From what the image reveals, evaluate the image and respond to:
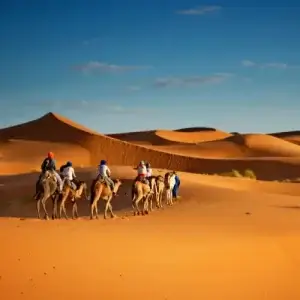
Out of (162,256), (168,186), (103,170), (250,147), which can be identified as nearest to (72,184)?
(103,170)

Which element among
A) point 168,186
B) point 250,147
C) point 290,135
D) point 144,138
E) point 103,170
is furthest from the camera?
point 290,135

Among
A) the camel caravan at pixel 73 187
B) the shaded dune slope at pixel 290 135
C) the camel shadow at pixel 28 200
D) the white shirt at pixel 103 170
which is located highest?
the shaded dune slope at pixel 290 135

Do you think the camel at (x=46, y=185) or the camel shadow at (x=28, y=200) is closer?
the camel at (x=46, y=185)

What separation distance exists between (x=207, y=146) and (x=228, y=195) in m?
69.0

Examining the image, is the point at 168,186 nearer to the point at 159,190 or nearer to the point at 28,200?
the point at 159,190

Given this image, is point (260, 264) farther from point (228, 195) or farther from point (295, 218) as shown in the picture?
point (228, 195)

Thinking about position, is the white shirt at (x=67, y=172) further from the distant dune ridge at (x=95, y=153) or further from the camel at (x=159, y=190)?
the distant dune ridge at (x=95, y=153)

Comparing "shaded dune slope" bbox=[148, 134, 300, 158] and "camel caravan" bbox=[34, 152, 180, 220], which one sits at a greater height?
"shaded dune slope" bbox=[148, 134, 300, 158]

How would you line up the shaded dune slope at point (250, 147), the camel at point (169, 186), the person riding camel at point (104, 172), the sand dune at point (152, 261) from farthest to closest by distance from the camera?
the shaded dune slope at point (250, 147), the camel at point (169, 186), the person riding camel at point (104, 172), the sand dune at point (152, 261)

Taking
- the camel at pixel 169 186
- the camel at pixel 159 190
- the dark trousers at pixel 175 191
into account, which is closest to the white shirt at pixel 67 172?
the camel at pixel 159 190

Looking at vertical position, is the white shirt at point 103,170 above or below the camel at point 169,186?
above

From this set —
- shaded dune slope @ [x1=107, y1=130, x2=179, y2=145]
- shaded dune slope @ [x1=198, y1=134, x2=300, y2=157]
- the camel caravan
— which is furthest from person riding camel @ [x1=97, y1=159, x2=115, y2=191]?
shaded dune slope @ [x1=107, y1=130, x2=179, y2=145]

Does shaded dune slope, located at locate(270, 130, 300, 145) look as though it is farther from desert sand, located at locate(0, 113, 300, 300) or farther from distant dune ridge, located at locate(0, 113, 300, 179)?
desert sand, located at locate(0, 113, 300, 300)

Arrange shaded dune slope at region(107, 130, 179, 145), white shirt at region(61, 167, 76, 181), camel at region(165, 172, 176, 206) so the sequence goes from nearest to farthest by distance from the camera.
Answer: white shirt at region(61, 167, 76, 181)
camel at region(165, 172, 176, 206)
shaded dune slope at region(107, 130, 179, 145)
